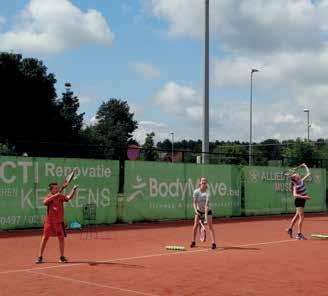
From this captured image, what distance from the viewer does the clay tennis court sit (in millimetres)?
9188

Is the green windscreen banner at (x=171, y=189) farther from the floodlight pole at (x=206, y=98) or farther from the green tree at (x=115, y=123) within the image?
the green tree at (x=115, y=123)

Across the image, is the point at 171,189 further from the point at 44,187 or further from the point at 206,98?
the point at 44,187

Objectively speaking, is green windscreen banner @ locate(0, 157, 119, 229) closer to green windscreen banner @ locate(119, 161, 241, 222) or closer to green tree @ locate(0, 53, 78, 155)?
green windscreen banner @ locate(119, 161, 241, 222)

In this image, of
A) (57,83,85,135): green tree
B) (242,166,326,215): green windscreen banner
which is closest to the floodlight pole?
(242,166,326,215): green windscreen banner

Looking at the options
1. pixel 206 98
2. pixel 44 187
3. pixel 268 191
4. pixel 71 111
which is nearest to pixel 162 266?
pixel 44 187

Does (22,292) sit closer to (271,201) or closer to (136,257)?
(136,257)

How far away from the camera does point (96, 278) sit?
10.0 meters

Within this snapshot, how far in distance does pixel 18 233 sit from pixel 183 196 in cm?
786

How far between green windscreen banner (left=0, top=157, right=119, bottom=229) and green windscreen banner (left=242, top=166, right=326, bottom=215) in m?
7.69

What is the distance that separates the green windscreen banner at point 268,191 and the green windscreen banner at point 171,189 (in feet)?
2.53

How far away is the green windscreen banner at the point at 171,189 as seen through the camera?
22.2 m

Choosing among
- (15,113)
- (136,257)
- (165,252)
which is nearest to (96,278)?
(136,257)

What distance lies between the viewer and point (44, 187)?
63.6ft

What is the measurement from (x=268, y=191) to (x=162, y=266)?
17.1m
